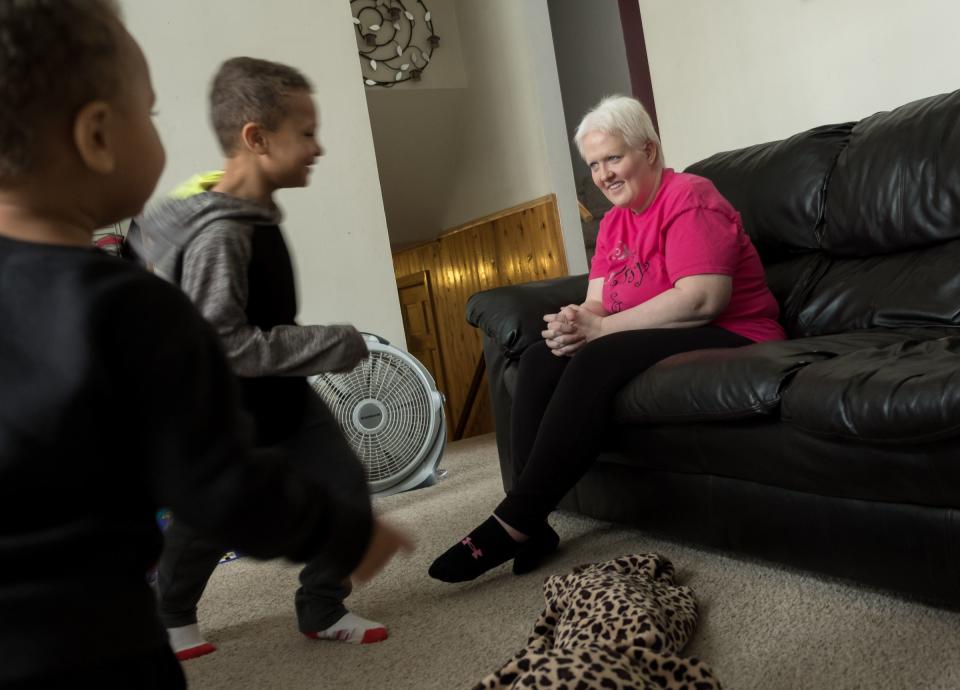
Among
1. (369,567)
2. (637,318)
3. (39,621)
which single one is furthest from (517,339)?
(39,621)

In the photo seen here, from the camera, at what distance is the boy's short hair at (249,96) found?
1.57m

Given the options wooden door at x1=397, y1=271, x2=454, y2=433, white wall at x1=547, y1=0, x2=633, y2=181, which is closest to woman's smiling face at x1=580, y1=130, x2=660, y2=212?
white wall at x1=547, y1=0, x2=633, y2=181

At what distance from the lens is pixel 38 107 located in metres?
0.64

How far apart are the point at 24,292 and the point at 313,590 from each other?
1251 millimetres

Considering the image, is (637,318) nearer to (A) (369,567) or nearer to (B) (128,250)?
(B) (128,250)

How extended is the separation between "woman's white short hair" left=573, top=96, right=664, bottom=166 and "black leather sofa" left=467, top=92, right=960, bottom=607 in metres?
0.39

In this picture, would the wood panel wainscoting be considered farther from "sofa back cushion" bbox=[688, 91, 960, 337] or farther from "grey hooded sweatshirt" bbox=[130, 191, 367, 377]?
"grey hooded sweatshirt" bbox=[130, 191, 367, 377]

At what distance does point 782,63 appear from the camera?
313 centimetres

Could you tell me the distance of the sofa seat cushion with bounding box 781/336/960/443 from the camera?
1299 millimetres

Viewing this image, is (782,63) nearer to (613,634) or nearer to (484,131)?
(484,131)

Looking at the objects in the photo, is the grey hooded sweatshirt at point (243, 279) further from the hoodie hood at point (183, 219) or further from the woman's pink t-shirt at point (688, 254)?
the woman's pink t-shirt at point (688, 254)

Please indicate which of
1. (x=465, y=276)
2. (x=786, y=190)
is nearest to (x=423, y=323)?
(x=465, y=276)

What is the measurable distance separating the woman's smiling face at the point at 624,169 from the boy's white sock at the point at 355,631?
3.65 ft

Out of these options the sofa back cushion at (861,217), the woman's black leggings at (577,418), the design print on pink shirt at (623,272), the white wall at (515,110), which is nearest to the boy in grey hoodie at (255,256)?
the woman's black leggings at (577,418)
